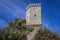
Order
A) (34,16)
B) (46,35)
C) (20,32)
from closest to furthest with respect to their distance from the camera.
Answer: (46,35) → (20,32) → (34,16)

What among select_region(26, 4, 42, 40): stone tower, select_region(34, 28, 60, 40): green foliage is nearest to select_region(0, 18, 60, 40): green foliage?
select_region(34, 28, 60, 40): green foliage

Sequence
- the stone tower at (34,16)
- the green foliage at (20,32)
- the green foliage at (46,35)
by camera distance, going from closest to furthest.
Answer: the green foliage at (46,35)
the green foliage at (20,32)
the stone tower at (34,16)

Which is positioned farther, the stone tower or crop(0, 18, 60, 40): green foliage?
the stone tower

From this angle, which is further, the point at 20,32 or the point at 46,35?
the point at 20,32

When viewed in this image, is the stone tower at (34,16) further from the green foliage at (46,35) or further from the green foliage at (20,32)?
the green foliage at (46,35)

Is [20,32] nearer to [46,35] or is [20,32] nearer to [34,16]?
[46,35]

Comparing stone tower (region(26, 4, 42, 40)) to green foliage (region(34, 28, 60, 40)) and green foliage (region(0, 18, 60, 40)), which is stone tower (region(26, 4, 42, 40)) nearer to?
green foliage (region(0, 18, 60, 40))

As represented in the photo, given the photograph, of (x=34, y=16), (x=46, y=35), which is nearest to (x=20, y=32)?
(x=46, y=35)

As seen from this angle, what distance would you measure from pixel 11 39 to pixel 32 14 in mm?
10449

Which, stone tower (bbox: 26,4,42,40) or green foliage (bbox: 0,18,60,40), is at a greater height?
stone tower (bbox: 26,4,42,40)

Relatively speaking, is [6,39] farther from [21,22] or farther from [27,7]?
[27,7]

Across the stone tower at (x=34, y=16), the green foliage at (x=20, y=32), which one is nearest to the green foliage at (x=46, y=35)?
the green foliage at (x=20, y=32)

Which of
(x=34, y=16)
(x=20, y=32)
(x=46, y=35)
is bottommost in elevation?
(x=46, y=35)

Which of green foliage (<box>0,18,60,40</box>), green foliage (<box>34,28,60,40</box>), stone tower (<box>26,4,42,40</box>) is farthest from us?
stone tower (<box>26,4,42,40</box>)
